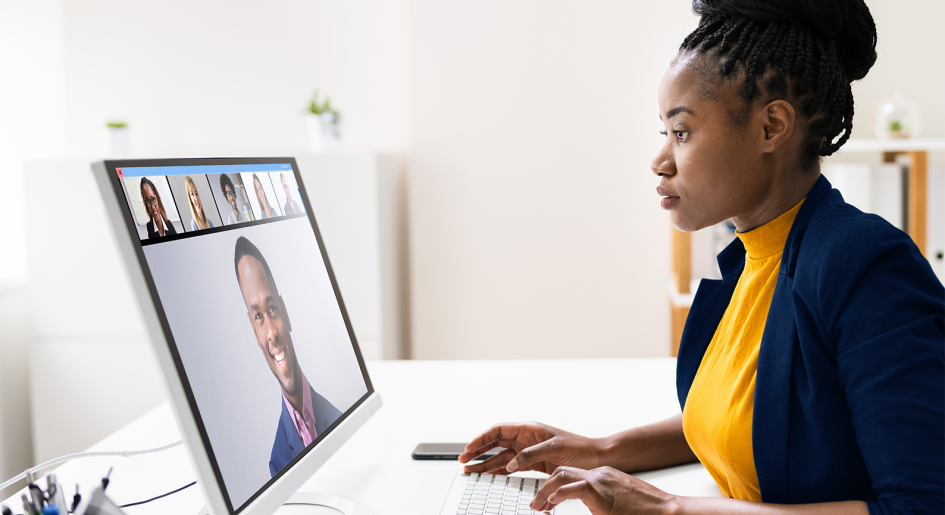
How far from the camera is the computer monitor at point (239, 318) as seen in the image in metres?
0.67

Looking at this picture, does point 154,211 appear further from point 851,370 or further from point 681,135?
point 851,370

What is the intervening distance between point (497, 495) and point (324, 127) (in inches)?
85.3

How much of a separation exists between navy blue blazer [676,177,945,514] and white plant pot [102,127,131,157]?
2.81 metres

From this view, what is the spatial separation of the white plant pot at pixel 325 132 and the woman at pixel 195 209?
208cm

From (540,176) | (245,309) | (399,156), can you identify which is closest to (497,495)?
(245,309)

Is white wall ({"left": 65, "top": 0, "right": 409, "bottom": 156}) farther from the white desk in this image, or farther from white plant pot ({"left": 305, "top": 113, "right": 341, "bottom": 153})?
the white desk

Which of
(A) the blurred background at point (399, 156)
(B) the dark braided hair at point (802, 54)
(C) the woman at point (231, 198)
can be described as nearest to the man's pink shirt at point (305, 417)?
(C) the woman at point (231, 198)

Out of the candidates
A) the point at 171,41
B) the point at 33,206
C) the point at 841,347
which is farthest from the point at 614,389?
the point at 171,41

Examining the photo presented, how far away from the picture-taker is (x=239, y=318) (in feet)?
2.62

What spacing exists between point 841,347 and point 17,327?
3.08 metres

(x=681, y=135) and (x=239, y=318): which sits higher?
(x=681, y=135)

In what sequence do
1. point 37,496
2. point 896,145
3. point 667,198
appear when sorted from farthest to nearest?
point 896,145
point 667,198
point 37,496

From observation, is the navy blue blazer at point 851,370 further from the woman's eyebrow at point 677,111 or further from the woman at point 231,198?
the woman at point 231,198

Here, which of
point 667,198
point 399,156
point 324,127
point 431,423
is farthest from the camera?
point 399,156
